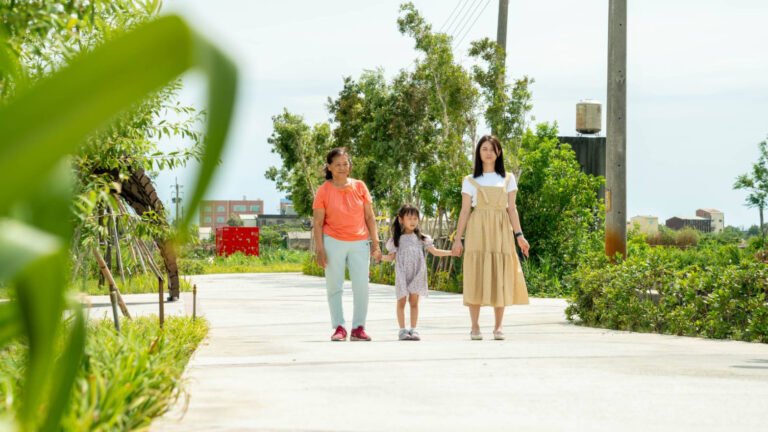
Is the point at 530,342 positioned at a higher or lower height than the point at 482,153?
lower

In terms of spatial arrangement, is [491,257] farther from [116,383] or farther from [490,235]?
[116,383]

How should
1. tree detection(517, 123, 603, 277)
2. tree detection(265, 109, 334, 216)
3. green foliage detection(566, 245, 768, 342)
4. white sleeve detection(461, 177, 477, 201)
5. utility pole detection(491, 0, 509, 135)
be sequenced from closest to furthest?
green foliage detection(566, 245, 768, 342) → white sleeve detection(461, 177, 477, 201) → tree detection(517, 123, 603, 277) → utility pole detection(491, 0, 509, 135) → tree detection(265, 109, 334, 216)

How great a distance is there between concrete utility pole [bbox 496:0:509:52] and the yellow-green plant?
2025 centimetres

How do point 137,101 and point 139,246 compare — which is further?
point 139,246

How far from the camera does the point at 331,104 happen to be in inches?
1193

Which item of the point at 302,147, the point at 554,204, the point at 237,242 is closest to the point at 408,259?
the point at 554,204

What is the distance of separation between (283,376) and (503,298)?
3.51m

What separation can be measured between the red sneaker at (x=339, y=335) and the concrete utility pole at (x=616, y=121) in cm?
479

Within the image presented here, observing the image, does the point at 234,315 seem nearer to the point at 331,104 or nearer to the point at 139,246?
the point at 139,246

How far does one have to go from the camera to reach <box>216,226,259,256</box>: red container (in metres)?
42.5

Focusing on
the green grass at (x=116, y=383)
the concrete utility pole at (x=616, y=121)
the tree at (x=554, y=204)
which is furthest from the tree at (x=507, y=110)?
the green grass at (x=116, y=383)

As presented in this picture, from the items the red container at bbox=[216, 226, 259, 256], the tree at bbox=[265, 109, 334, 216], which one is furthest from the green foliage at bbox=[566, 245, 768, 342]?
the red container at bbox=[216, 226, 259, 256]

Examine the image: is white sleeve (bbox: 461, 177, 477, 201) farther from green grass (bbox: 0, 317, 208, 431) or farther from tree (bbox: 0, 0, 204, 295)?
green grass (bbox: 0, 317, 208, 431)

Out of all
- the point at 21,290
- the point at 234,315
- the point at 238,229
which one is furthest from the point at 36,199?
the point at 238,229
